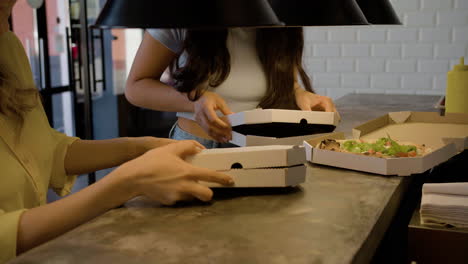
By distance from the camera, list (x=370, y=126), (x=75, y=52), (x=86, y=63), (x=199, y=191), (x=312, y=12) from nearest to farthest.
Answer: (x=199, y=191) → (x=312, y=12) → (x=370, y=126) → (x=86, y=63) → (x=75, y=52)

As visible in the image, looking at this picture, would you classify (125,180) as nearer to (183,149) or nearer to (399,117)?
(183,149)

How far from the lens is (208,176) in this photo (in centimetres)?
114

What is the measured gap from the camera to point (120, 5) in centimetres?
92

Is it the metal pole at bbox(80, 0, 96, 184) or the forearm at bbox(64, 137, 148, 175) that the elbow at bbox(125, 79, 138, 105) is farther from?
the metal pole at bbox(80, 0, 96, 184)

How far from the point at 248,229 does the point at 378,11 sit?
114cm

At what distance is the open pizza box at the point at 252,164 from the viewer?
119 cm

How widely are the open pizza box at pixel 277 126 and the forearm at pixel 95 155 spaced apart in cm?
30

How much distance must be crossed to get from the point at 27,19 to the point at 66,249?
3638mm

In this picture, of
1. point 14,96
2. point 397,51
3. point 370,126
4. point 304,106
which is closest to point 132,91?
point 304,106

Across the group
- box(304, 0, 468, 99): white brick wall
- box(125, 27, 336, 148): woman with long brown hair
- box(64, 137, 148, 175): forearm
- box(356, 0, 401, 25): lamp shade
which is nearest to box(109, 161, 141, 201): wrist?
box(64, 137, 148, 175): forearm

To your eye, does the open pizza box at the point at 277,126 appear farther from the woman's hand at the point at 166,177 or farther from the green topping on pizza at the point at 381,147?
the woman's hand at the point at 166,177

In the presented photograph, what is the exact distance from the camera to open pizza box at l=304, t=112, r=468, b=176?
1400mm

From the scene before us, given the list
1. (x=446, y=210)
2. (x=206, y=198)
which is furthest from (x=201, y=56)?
(x=446, y=210)

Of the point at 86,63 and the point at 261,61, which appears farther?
the point at 86,63
